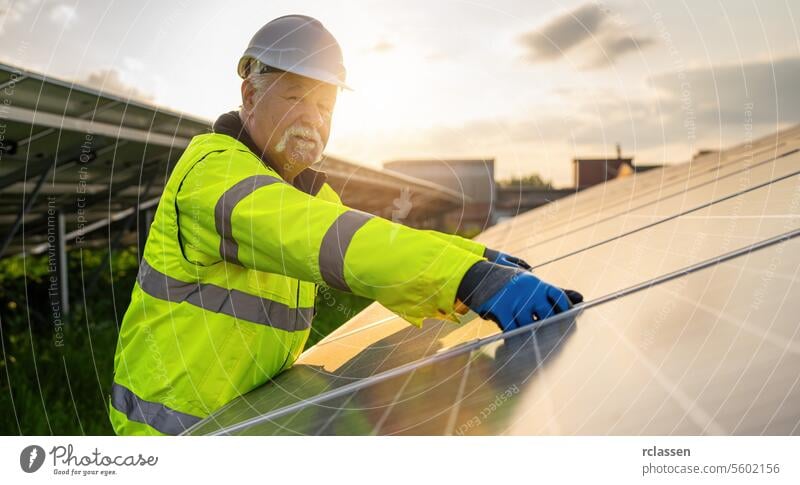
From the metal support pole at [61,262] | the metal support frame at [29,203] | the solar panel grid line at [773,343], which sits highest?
the solar panel grid line at [773,343]

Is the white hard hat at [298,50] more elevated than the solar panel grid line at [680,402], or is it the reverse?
the white hard hat at [298,50]

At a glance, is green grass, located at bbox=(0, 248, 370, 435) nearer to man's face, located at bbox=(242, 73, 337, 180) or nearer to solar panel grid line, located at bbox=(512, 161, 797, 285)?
man's face, located at bbox=(242, 73, 337, 180)

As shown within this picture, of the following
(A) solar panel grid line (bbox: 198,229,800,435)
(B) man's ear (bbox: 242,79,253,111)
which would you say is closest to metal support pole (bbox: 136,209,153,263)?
(B) man's ear (bbox: 242,79,253,111)

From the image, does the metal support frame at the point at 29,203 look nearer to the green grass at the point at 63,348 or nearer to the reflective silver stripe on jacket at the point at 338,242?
the green grass at the point at 63,348

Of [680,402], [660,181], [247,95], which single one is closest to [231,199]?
[247,95]

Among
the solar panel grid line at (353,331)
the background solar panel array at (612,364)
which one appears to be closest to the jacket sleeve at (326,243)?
the background solar panel array at (612,364)

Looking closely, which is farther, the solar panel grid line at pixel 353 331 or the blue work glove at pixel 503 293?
the solar panel grid line at pixel 353 331

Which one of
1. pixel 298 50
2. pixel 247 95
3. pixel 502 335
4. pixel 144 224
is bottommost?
pixel 144 224

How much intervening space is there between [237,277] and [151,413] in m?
0.35

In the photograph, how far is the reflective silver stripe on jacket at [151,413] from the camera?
1502mm

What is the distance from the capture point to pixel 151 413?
154 cm

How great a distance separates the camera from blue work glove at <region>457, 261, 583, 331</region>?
1.13 m

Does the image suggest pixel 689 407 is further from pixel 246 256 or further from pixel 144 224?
pixel 144 224
